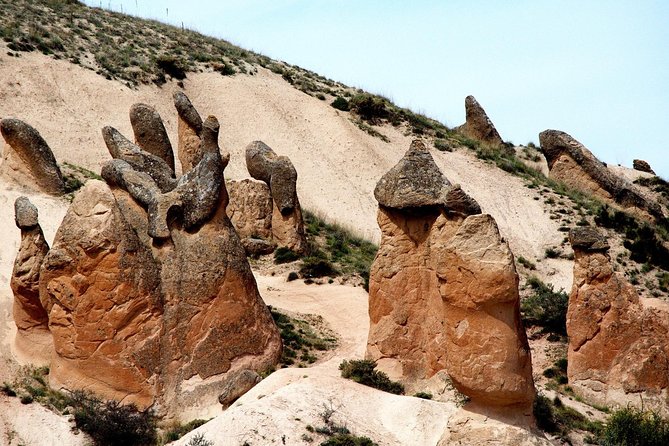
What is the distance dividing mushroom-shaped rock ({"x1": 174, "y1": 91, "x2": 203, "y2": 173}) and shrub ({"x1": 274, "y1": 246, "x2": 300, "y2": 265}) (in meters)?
6.67

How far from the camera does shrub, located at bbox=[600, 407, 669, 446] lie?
22.4m

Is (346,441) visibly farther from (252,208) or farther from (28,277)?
(252,208)

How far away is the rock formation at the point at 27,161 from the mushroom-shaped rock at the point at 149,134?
10.1 ft

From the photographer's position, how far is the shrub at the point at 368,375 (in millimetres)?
22953

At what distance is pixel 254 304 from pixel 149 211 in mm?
2949

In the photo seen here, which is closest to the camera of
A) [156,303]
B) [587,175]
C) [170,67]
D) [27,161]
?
[156,303]

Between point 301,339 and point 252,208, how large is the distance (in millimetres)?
10195

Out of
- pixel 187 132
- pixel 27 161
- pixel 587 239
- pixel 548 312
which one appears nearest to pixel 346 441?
pixel 587 239

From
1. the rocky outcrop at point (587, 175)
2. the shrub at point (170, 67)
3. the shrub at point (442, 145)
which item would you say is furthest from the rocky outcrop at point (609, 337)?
the shrub at point (170, 67)

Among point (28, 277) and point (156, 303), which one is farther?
point (28, 277)

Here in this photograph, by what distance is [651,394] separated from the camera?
2633 cm

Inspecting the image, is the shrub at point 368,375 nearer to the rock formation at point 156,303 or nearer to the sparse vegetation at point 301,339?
the rock formation at point 156,303

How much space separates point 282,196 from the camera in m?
37.4

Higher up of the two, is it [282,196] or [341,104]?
[341,104]
